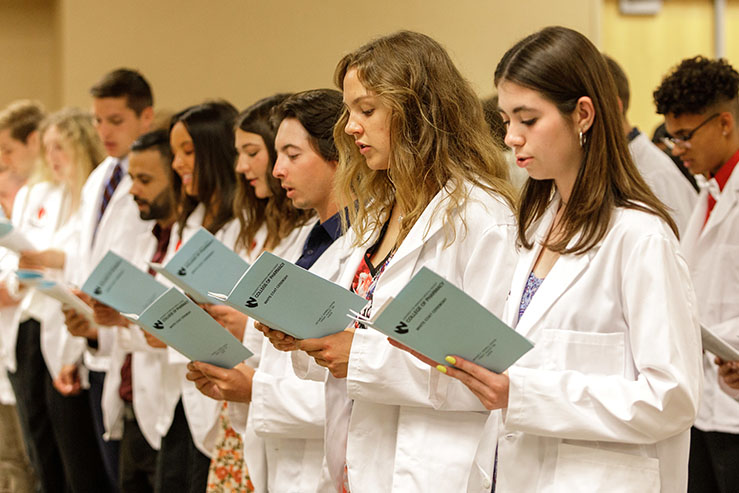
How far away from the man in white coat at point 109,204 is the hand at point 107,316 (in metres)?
0.36

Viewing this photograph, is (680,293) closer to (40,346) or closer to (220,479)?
(220,479)

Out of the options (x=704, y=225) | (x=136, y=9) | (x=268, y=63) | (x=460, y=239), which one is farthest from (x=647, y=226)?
(x=136, y=9)

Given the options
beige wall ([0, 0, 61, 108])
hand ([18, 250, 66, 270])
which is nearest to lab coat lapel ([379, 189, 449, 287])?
hand ([18, 250, 66, 270])

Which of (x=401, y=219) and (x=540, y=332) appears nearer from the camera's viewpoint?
(x=540, y=332)

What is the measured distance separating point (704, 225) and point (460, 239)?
→ 144 cm

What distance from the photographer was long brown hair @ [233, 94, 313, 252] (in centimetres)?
279

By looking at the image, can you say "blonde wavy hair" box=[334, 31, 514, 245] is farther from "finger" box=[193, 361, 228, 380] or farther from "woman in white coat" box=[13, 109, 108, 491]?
"woman in white coat" box=[13, 109, 108, 491]

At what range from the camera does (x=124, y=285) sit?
8.92ft

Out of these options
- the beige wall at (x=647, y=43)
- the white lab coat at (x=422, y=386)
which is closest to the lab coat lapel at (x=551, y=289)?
the white lab coat at (x=422, y=386)

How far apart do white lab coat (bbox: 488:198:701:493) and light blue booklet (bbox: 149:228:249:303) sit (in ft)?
3.26

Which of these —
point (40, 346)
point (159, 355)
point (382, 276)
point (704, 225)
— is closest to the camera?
point (382, 276)

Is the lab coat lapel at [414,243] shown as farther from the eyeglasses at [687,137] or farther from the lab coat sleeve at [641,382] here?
the eyeglasses at [687,137]

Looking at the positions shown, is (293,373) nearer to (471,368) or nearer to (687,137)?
(471,368)

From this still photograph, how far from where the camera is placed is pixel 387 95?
6.47ft
